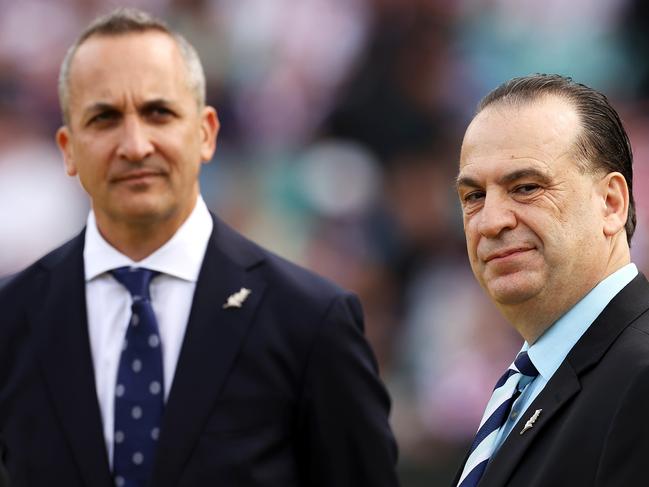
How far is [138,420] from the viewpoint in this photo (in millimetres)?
3439

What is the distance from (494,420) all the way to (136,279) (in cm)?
130

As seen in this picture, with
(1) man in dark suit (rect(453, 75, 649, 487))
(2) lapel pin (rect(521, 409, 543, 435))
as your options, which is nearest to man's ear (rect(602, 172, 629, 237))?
(1) man in dark suit (rect(453, 75, 649, 487))

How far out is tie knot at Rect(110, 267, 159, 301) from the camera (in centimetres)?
360

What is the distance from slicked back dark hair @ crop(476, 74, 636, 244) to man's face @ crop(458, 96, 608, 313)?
21 millimetres

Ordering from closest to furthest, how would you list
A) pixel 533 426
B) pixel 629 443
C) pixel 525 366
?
pixel 629 443 < pixel 533 426 < pixel 525 366

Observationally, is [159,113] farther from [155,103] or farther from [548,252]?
[548,252]

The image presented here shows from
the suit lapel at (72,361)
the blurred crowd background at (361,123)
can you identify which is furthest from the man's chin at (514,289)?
the blurred crowd background at (361,123)

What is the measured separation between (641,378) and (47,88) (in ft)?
20.6

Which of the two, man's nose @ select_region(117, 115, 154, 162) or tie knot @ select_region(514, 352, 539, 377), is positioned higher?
man's nose @ select_region(117, 115, 154, 162)

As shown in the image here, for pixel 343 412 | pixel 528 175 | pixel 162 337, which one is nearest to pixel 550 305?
pixel 528 175

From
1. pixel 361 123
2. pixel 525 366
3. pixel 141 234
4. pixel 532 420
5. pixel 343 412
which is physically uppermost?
pixel 361 123

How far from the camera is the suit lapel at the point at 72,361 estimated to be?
341 centimetres

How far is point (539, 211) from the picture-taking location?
2.58m

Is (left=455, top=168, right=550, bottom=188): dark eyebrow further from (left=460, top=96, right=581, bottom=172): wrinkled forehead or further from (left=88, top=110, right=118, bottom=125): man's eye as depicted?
(left=88, top=110, right=118, bottom=125): man's eye
